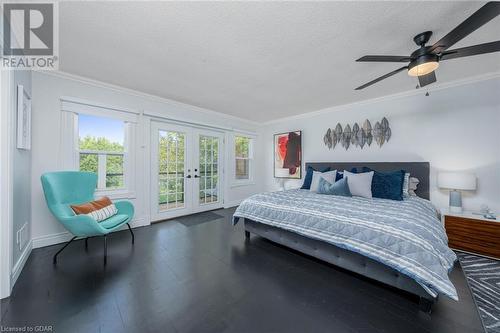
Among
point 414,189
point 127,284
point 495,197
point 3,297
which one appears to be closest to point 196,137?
point 127,284

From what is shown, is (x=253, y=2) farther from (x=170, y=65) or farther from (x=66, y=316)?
(x=66, y=316)

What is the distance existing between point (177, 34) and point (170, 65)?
0.70 meters

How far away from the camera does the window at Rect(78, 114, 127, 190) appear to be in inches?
119

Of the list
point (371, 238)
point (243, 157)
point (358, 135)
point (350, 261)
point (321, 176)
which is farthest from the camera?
point (243, 157)

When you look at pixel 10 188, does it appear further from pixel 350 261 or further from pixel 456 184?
pixel 456 184

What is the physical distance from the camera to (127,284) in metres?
1.86

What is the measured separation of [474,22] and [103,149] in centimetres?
443

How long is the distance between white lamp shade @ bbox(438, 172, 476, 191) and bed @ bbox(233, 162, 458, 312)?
1.01m

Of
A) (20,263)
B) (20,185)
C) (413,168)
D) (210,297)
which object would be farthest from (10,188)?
(413,168)

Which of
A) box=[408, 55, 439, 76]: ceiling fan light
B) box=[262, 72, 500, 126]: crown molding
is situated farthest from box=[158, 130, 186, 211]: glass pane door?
box=[408, 55, 439, 76]: ceiling fan light

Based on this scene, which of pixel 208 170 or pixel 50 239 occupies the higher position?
pixel 208 170

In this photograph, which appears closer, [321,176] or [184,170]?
[321,176]

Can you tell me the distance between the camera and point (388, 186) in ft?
9.93

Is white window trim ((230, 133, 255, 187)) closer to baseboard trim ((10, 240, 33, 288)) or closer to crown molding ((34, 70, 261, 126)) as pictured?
crown molding ((34, 70, 261, 126))
